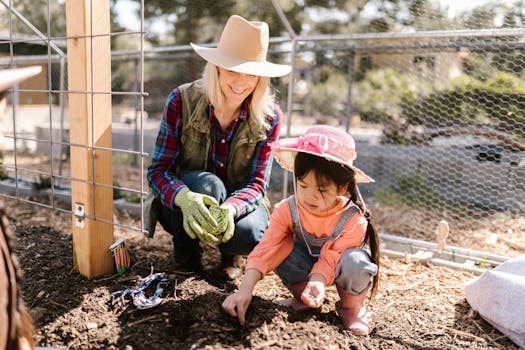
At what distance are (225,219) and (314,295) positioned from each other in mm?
513

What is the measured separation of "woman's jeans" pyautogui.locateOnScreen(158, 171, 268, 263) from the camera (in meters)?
2.17

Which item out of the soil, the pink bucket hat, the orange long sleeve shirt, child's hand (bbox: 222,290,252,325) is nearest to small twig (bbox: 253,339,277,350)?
the soil

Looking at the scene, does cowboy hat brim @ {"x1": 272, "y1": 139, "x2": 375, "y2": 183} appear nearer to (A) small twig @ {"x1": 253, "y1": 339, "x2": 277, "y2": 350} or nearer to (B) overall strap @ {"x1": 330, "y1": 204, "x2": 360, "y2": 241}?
(B) overall strap @ {"x1": 330, "y1": 204, "x2": 360, "y2": 241}

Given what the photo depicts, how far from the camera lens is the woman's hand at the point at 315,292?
5.47ft

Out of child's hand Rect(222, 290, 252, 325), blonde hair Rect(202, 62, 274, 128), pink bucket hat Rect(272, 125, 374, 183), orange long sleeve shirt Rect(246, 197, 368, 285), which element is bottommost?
child's hand Rect(222, 290, 252, 325)

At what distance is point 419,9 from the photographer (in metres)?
4.08

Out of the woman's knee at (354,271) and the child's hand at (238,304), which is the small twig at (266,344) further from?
the woman's knee at (354,271)

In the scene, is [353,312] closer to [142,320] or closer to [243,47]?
[142,320]

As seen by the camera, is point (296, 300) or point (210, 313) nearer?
point (210, 313)

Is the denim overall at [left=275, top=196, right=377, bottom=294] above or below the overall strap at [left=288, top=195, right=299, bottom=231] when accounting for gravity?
A: below

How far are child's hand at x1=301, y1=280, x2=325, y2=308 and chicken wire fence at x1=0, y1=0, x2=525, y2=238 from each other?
75 cm

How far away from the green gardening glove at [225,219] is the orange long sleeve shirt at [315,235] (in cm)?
18

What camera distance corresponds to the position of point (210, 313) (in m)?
1.66

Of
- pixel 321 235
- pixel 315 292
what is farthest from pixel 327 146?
pixel 315 292
